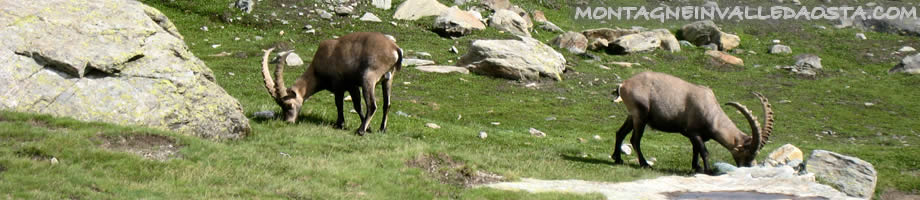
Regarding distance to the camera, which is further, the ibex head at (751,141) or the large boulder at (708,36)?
the large boulder at (708,36)

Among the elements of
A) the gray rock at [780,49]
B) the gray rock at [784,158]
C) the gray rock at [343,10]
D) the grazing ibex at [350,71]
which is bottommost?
the gray rock at [780,49]

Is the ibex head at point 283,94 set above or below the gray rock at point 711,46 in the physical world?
above

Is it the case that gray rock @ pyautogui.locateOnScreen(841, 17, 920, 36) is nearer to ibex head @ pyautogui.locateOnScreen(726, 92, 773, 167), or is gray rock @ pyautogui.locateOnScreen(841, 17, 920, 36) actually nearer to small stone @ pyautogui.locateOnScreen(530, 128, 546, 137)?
small stone @ pyautogui.locateOnScreen(530, 128, 546, 137)

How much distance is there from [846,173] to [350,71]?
956cm

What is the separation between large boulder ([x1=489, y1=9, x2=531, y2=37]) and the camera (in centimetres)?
3872

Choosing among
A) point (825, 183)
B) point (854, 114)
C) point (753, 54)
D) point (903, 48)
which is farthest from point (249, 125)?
point (903, 48)

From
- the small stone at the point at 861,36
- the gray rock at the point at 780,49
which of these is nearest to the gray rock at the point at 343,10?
the gray rock at the point at 780,49

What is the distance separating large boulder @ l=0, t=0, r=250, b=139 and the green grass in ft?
2.09

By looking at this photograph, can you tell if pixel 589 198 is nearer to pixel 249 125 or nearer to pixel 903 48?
pixel 249 125

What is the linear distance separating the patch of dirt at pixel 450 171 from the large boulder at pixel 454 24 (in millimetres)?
23291

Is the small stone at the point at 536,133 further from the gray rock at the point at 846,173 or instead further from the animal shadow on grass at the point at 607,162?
the gray rock at the point at 846,173

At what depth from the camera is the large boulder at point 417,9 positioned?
3894 centimetres

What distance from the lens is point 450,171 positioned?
1289 centimetres

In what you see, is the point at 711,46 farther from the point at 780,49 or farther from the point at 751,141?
the point at 751,141
